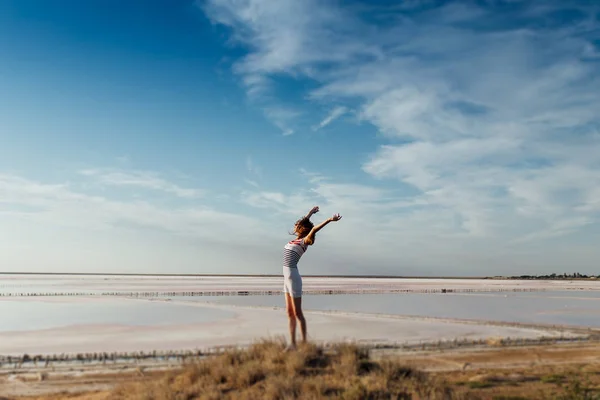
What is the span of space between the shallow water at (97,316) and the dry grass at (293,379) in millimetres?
11784

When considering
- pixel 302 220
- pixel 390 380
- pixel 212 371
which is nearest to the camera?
pixel 390 380

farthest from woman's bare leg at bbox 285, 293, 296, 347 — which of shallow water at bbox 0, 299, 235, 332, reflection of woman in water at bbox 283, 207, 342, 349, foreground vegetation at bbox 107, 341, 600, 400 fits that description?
shallow water at bbox 0, 299, 235, 332

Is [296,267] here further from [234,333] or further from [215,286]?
[215,286]

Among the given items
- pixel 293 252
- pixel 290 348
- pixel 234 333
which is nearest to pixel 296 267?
pixel 293 252

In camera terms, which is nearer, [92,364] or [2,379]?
[2,379]

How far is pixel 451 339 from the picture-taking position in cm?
1481

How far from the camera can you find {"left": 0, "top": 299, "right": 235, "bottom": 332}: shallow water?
64.7 feet

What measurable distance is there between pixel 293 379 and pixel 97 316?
57.4ft

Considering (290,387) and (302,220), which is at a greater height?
(302,220)

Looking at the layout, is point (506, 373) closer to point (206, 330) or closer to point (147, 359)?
point (147, 359)

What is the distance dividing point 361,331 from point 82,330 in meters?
9.36

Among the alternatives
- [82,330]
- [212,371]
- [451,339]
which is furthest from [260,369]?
[82,330]

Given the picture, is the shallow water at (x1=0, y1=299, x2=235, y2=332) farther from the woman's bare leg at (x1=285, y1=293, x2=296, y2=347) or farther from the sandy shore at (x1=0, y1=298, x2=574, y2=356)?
the woman's bare leg at (x1=285, y1=293, x2=296, y2=347)

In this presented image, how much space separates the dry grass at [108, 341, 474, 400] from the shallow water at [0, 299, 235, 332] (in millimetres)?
11784
